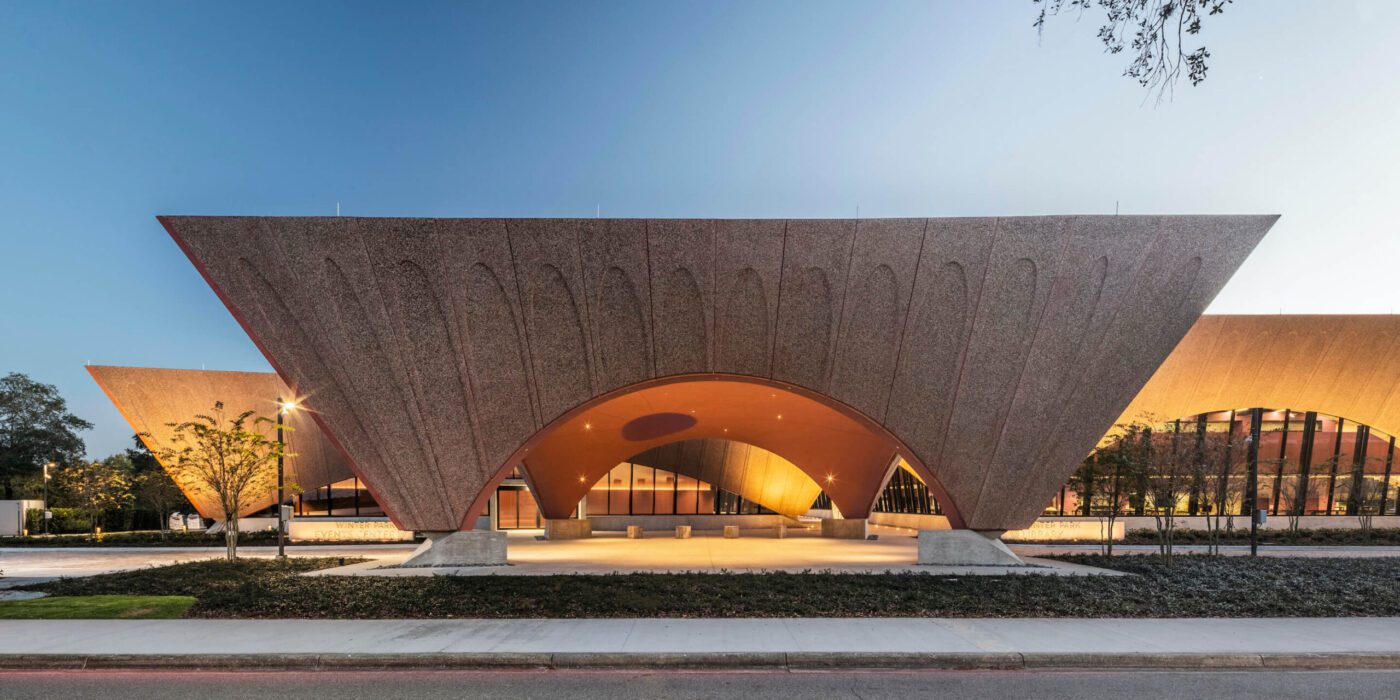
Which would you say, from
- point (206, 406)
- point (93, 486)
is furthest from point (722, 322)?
point (93, 486)

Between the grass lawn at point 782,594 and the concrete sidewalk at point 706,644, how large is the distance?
766 mm

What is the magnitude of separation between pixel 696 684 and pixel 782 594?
6.08m

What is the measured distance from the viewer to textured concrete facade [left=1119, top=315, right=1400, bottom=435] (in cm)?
3397

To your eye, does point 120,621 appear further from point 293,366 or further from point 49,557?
point 49,557

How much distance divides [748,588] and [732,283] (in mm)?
8080

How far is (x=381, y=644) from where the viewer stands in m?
10.0

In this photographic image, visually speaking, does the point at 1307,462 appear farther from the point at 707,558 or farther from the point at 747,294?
the point at 747,294

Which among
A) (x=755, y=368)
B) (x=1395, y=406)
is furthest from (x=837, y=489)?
(x=1395, y=406)

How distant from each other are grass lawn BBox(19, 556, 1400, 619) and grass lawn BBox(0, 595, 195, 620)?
52 cm

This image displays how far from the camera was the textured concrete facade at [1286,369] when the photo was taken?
3397cm

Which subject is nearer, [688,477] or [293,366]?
[293,366]

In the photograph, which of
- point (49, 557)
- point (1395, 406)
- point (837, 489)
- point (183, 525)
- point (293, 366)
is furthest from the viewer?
point (183, 525)

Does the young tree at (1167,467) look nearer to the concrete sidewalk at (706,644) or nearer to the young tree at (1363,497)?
the concrete sidewalk at (706,644)

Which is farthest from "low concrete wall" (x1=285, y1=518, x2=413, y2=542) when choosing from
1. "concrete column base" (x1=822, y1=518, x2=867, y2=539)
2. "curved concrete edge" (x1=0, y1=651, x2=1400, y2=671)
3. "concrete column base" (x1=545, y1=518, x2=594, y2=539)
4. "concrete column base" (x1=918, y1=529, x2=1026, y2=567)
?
"curved concrete edge" (x1=0, y1=651, x2=1400, y2=671)
